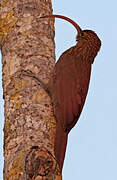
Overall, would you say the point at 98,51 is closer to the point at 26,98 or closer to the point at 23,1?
the point at 23,1

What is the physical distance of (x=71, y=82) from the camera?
10.8 feet

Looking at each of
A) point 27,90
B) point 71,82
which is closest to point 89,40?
point 71,82

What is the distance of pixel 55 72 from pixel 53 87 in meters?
0.13

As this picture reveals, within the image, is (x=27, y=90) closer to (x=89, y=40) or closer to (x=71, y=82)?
(x=71, y=82)

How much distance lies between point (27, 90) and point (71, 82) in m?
0.50

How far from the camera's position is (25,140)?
2596mm

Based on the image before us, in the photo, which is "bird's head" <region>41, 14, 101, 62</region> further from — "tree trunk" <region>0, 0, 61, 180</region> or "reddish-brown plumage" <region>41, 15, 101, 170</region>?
"tree trunk" <region>0, 0, 61, 180</region>

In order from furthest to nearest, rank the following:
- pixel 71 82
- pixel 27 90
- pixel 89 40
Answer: pixel 89 40, pixel 71 82, pixel 27 90

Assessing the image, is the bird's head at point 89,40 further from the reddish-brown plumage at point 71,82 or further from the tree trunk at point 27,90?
the tree trunk at point 27,90

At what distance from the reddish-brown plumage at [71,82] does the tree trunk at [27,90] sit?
0.09 meters

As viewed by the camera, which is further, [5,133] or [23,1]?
[23,1]

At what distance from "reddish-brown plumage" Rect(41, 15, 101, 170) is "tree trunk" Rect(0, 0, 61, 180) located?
9 cm

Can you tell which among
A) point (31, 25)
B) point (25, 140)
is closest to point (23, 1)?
point (31, 25)

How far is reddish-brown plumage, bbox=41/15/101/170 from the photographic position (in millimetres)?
2988
